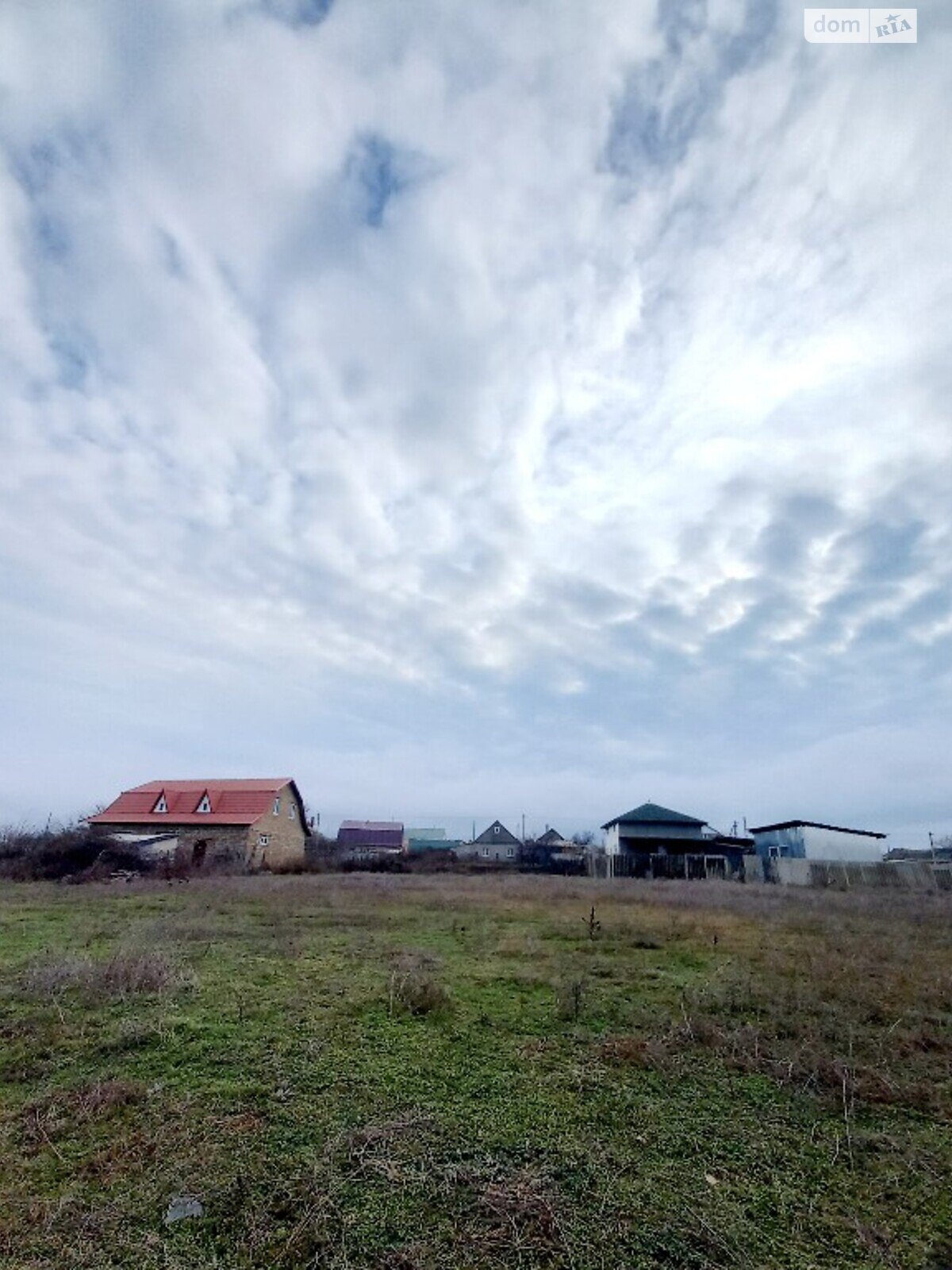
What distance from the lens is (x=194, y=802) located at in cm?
3189

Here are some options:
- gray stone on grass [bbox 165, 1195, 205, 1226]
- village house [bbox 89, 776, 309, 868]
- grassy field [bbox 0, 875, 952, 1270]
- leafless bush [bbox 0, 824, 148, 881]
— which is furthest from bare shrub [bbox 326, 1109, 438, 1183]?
village house [bbox 89, 776, 309, 868]

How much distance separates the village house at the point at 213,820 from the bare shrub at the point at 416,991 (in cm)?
2319

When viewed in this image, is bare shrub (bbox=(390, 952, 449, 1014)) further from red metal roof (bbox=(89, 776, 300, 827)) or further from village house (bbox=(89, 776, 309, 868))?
red metal roof (bbox=(89, 776, 300, 827))

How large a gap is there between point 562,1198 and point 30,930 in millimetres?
11004

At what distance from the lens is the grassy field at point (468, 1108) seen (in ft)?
10.5

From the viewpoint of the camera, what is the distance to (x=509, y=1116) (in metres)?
4.34

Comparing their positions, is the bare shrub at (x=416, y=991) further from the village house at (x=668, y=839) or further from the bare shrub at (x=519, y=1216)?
the village house at (x=668, y=839)

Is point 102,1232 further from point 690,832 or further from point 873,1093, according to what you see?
point 690,832

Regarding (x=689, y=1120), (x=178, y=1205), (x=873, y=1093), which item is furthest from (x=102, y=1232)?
(x=873, y=1093)

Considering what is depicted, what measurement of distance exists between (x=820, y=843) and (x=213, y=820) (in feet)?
105

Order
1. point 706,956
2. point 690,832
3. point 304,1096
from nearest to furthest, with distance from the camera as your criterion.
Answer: point 304,1096 < point 706,956 < point 690,832

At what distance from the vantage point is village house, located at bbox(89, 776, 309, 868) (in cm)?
2989

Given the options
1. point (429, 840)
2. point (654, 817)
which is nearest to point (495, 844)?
point (429, 840)

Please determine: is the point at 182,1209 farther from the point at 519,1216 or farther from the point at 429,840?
the point at 429,840
